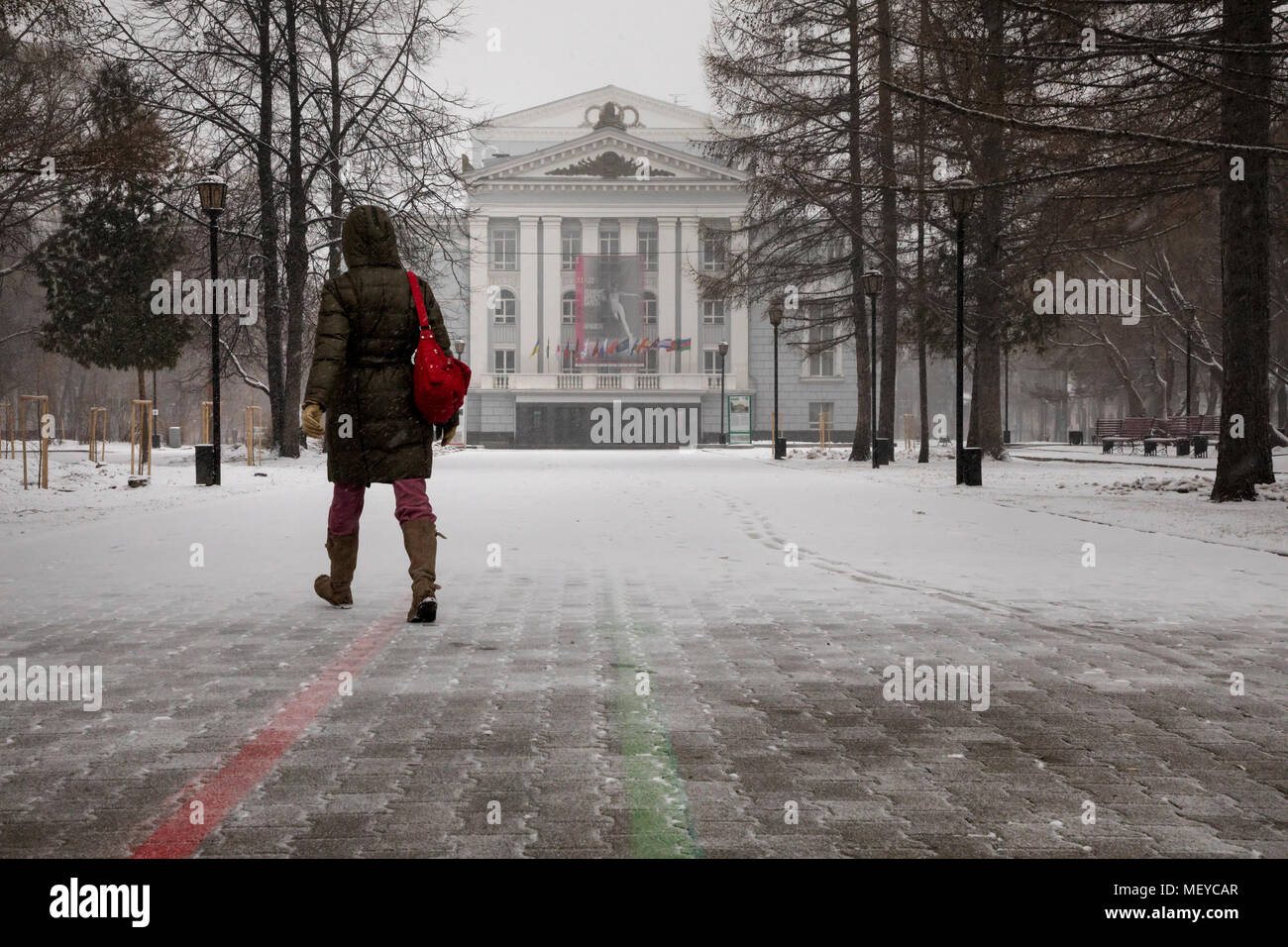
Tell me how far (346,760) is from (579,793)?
89 cm

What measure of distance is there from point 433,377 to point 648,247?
2500 inches

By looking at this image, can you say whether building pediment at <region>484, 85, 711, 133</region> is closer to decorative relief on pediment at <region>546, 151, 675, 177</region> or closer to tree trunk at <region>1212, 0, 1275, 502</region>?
decorative relief on pediment at <region>546, 151, 675, 177</region>

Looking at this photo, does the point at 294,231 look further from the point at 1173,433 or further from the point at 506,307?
the point at 506,307

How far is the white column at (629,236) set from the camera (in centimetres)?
6894

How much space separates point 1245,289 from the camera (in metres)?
16.1

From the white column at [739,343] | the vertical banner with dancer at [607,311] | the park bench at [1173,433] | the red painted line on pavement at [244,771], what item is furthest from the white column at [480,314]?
the red painted line on pavement at [244,771]

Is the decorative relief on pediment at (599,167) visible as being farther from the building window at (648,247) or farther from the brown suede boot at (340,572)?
the brown suede boot at (340,572)

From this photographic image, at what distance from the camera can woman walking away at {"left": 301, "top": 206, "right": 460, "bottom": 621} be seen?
726 centimetres

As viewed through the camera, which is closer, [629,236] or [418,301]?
[418,301]

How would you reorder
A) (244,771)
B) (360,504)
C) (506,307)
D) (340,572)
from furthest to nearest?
(506,307) → (340,572) → (360,504) → (244,771)

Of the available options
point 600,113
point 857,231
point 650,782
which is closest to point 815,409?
point 600,113

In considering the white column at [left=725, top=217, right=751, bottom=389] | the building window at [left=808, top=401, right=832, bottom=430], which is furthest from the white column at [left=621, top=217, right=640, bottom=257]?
the building window at [left=808, top=401, right=832, bottom=430]

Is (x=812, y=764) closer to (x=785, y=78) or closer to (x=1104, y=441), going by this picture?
(x=785, y=78)

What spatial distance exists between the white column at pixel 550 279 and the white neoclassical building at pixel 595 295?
53 mm
